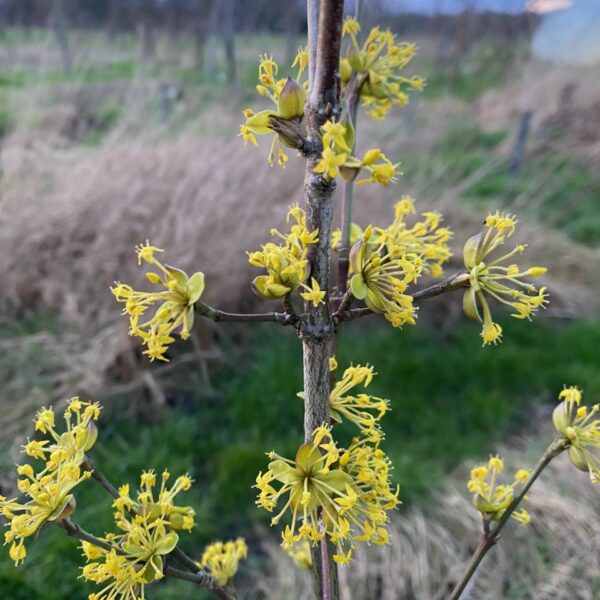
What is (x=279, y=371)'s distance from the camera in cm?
254

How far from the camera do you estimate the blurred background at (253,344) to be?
1844 mm

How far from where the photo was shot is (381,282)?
1.91 ft

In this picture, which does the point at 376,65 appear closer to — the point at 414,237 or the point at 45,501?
the point at 414,237

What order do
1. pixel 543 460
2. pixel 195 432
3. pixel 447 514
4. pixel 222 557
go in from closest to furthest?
pixel 543 460, pixel 222 557, pixel 447 514, pixel 195 432

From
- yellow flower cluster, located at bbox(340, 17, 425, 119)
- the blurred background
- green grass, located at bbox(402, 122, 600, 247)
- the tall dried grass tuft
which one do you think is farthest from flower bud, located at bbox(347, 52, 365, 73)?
green grass, located at bbox(402, 122, 600, 247)

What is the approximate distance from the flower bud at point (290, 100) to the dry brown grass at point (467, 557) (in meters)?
1.53

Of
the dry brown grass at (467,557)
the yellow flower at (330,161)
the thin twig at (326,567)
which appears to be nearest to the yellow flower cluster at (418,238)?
the yellow flower at (330,161)

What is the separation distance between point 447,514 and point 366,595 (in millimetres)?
417

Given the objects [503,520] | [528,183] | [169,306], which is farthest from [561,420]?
[528,183]

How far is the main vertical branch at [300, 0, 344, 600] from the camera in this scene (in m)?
0.50

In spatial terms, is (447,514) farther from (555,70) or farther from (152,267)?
(555,70)

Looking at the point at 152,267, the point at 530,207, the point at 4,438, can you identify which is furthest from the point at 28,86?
the point at 530,207

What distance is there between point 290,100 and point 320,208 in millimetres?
101

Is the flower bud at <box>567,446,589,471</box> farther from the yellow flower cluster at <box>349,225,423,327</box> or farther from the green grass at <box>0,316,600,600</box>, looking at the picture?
the green grass at <box>0,316,600,600</box>
